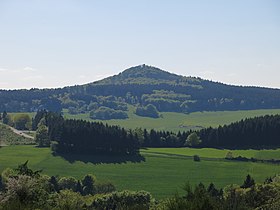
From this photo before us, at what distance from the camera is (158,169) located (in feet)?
324

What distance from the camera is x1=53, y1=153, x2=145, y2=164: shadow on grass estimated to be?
105250 millimetres

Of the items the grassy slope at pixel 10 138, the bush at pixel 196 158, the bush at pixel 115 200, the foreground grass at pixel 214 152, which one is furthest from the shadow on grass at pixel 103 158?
the bush at pixel 115 200

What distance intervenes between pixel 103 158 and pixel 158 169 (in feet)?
51.0

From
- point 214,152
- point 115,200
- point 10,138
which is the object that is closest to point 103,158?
point 214,152

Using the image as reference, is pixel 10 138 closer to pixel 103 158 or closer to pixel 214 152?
pixel 103 158

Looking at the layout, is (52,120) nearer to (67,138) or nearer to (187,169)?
(67,138)

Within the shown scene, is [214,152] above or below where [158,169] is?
above

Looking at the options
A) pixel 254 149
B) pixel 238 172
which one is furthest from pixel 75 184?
pixel 254 149

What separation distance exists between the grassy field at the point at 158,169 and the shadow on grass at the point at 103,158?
178 cm

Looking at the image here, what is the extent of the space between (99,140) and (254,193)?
71.4m

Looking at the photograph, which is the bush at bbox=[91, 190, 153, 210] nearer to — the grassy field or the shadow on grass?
the grassy field

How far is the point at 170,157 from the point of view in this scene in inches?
4289

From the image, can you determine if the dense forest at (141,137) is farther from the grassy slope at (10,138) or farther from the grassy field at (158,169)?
the grassy field at (158,169)

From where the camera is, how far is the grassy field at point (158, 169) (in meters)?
87.5
